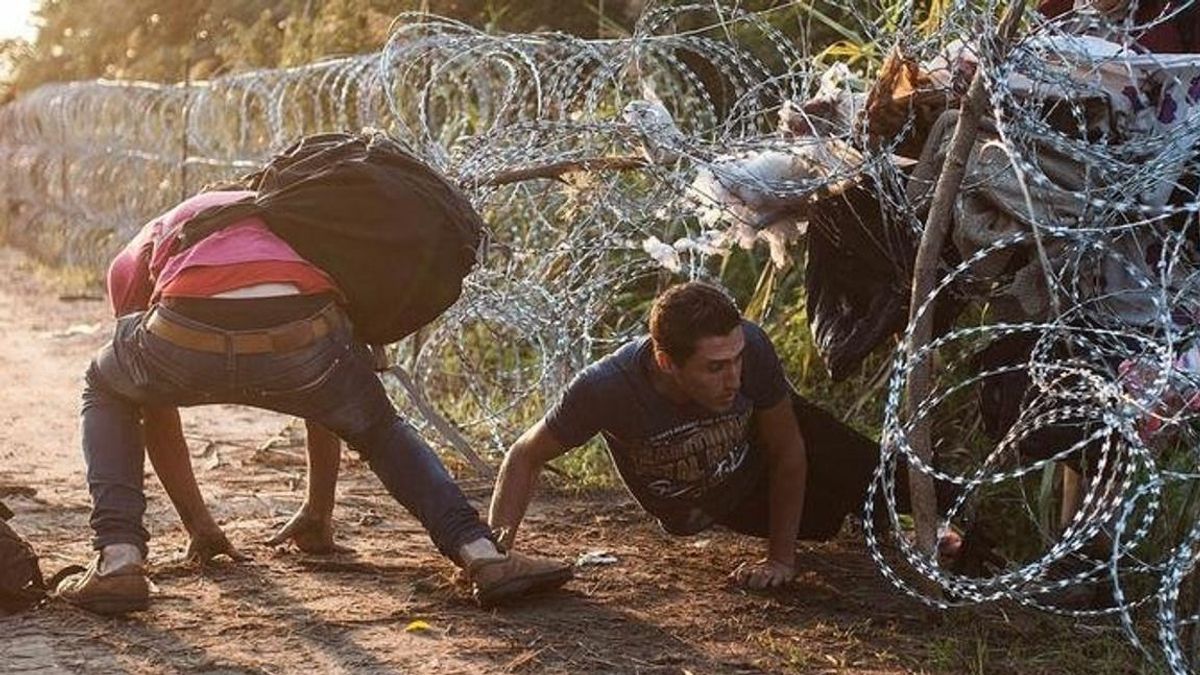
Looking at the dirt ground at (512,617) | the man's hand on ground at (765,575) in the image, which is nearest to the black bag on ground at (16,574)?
the dirt ground at (512,617)

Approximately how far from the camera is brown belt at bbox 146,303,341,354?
5027 millimetres

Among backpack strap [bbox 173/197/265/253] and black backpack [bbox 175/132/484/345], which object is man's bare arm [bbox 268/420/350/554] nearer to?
black backpack [bbox 175/132/484/345]

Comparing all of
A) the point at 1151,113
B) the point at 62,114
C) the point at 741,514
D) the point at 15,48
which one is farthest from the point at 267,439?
the point at 15,48

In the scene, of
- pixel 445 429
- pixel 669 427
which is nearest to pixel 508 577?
pixel 669 427

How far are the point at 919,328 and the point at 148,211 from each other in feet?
37.4

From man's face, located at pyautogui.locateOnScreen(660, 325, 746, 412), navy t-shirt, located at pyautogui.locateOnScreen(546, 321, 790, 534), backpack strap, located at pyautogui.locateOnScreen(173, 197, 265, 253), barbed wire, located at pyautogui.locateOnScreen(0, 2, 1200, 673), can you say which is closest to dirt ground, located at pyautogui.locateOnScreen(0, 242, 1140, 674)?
barbed wire, located at pyautogui.locateOnScreen(0, 2, 1200, 673)

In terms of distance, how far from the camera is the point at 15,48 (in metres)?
27.7

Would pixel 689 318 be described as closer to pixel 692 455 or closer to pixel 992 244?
pixel 692 455

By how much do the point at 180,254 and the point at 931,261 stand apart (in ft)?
6.15

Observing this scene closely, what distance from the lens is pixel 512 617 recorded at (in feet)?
16.9

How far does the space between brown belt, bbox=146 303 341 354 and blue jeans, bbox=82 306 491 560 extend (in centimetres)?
1

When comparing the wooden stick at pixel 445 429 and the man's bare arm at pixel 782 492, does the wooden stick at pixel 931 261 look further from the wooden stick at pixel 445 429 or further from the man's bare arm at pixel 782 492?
the wooden stick at pixel 445 429

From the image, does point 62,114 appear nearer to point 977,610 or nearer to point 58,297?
point 58,297

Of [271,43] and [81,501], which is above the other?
[271,43]
